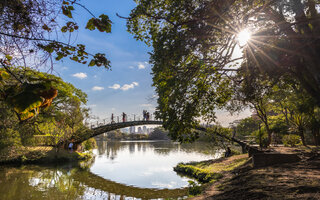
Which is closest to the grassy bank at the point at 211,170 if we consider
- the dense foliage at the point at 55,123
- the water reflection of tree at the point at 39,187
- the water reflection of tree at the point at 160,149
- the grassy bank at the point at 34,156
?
the water reflection of tree at the point at 160,149

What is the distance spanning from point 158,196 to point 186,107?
23.6 ft

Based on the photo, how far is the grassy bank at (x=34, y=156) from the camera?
55.9 ft

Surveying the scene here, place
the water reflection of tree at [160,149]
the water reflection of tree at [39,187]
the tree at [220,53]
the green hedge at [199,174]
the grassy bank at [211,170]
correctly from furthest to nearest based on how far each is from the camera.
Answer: the water reflection of tree at [160,149]
the grassy bank at [211,170]
the green hedge at [199,174]
the water reflection of tree at [39,187]
the tree at [220,53]

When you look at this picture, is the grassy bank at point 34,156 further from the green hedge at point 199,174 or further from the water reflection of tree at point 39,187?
the green hedge at point 199,174

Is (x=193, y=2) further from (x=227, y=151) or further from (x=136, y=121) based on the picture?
(x=136, y=121)

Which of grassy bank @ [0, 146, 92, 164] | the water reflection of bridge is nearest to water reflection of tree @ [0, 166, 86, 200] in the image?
the water reflection of bridge

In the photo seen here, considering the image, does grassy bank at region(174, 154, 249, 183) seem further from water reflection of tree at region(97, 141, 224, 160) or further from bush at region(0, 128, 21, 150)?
bush at region(0, 128, 21, 150)

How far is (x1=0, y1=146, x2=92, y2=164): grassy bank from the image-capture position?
17025 millimetres

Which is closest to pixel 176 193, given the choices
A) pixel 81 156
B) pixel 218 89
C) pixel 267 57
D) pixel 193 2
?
pixel 218 89

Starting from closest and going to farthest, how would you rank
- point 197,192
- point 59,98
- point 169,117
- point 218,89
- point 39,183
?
point 169,117 < point 218,89 < point 197,192 < point 39,183 < point 59,98

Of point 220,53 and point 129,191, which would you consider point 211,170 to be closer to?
point 129,191

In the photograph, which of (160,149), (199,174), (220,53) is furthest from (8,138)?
(160,149)

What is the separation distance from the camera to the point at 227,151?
19.0 metres

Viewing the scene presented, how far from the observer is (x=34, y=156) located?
19.1 m
